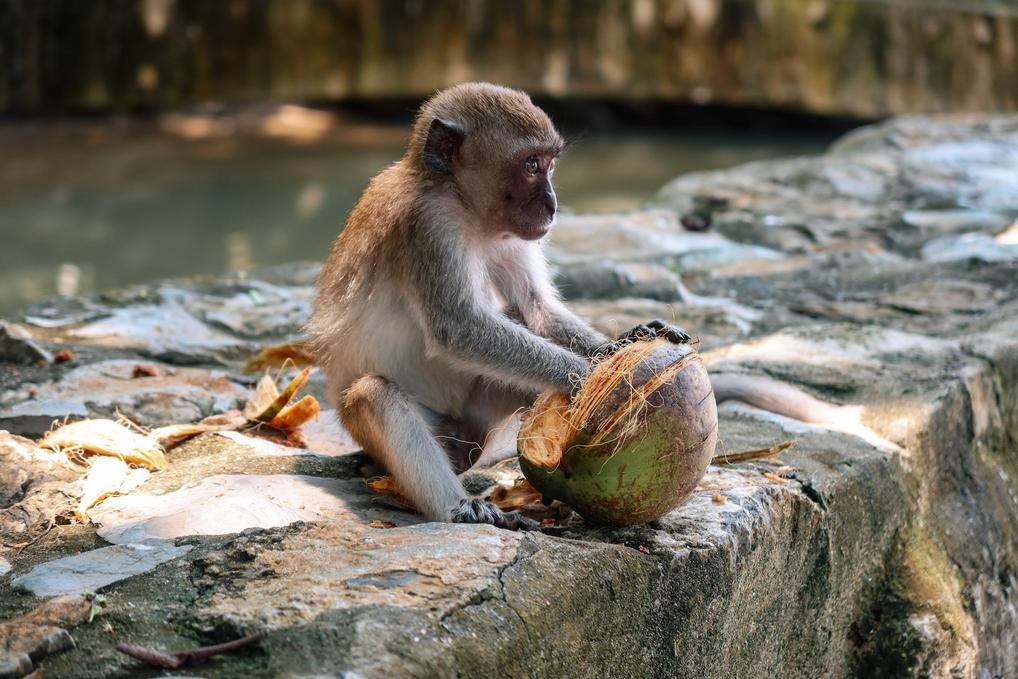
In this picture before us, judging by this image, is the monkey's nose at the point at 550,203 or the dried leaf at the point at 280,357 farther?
the dried leaf at the point at 280,357

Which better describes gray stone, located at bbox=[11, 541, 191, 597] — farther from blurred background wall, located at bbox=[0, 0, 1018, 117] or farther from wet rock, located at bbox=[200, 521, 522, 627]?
blurred background wall, located at bbox=[0, 0, 1018, 117]

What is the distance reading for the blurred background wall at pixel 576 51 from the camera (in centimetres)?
1071

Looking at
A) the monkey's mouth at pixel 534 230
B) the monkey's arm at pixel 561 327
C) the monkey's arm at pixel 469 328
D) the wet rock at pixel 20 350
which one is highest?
the monkey's mouth at pixel 534 230

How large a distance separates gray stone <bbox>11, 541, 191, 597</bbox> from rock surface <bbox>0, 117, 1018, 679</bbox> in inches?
0.5

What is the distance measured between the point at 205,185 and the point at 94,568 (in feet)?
27.3

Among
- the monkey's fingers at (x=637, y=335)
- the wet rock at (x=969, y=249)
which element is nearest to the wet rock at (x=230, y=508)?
the monkey's fingers at (x=637, y=335)

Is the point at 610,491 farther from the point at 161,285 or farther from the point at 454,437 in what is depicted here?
the point at 161,285

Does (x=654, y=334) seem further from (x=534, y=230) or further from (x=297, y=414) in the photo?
(x=297, y=414)

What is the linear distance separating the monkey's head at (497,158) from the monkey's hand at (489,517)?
100 cm

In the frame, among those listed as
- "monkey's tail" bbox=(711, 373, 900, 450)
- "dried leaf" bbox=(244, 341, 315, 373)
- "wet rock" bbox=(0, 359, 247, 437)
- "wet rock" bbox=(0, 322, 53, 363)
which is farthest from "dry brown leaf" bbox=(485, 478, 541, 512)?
"wet rock" bbox=(0, 322, 53, 363)

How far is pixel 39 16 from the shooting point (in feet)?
33.2

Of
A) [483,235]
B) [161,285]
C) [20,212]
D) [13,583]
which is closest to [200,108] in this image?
[20,212]

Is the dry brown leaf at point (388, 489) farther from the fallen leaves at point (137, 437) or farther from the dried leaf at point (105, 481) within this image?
the dried leaf at point (105, 481)

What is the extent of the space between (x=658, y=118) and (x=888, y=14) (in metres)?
3.33
